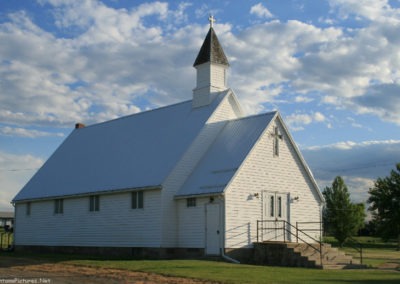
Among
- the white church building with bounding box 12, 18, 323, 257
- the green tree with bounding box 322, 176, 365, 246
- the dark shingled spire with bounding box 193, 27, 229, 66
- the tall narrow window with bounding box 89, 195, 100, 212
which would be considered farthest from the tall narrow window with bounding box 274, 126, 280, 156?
the green tree with bounding box 322, 176, 365, 246

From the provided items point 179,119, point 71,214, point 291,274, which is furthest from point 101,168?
point 291,274

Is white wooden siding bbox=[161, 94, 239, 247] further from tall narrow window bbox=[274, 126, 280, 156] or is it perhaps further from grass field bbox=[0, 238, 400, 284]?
grass field bbox=[0, 238, 400, 284]

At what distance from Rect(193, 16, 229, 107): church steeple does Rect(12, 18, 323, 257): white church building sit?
67mm

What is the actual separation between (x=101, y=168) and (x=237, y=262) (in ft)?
39.7

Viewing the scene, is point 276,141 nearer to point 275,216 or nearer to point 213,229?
point 275,216

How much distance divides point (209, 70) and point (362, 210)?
37.1 m

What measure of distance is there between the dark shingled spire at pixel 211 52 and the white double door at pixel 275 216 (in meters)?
8.89

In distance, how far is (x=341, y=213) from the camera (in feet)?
211

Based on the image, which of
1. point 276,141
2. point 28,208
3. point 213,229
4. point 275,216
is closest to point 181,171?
point 213,229

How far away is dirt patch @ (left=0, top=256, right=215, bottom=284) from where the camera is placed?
19312 millimetres

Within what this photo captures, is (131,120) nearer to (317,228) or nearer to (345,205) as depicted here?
(317,228)

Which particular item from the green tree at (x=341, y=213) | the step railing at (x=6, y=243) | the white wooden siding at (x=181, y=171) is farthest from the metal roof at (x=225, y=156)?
the green tree at (x=341, y=213)

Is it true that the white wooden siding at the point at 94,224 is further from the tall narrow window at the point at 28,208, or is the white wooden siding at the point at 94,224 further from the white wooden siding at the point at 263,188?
the white wooden siding at the point at 263,188

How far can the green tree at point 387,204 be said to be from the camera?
63875 mm
